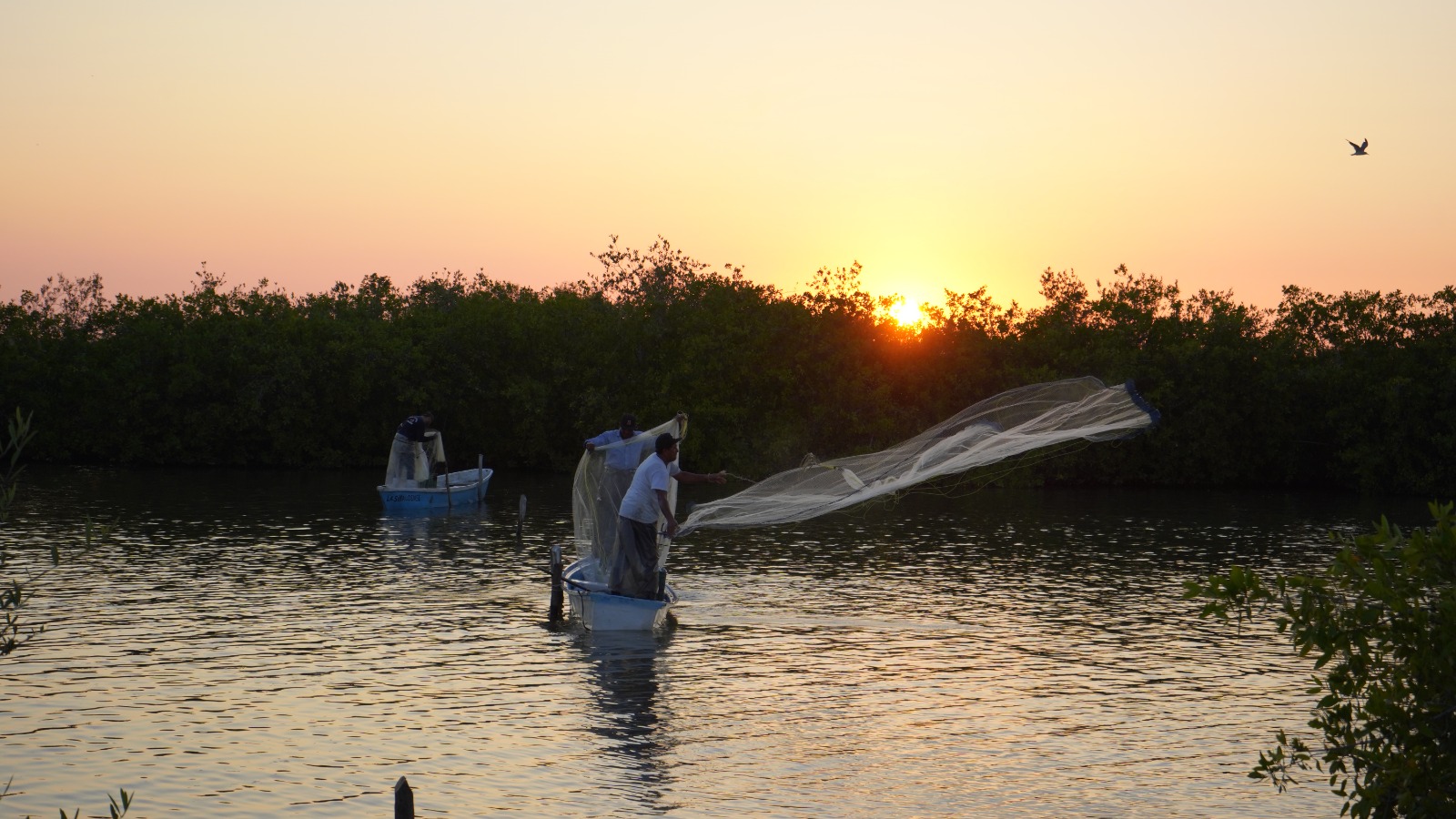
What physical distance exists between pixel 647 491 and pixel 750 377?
5202 cm

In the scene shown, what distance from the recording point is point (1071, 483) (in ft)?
226

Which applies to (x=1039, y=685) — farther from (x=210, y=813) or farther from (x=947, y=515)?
(x=947, y=515)

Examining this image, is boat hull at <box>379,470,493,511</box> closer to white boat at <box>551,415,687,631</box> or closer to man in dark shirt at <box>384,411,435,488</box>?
man in dark shirt at <box>384,411,435,488</box>

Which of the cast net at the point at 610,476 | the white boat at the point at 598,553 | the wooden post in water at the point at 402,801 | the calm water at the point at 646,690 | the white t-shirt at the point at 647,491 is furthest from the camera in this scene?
the cast net at the point at 610,476

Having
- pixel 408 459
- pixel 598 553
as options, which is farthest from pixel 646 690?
pixel 408 459

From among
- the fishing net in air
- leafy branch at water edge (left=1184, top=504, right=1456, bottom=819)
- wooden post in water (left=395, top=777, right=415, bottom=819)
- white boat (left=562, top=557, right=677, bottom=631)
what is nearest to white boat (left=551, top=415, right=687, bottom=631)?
white boat (left=562, top=557, right=677, bottom=631)

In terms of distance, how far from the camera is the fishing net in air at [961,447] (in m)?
15.9

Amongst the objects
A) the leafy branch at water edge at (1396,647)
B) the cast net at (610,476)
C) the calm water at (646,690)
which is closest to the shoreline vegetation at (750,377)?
the calm water at (646,690)

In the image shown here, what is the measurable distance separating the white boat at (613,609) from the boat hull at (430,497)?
2330 cm

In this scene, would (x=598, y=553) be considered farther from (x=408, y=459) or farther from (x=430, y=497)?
(x=408, y=459)

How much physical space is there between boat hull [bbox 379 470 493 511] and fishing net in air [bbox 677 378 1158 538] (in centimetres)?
2483

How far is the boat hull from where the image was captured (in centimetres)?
4303

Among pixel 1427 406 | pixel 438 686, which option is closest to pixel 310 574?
pixel 438 686

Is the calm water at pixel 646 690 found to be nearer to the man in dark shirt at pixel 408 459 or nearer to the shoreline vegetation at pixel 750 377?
the man in dark shirt at pixel 408 459
